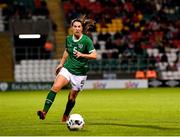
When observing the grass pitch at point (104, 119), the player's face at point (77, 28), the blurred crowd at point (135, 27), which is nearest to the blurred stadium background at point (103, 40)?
the blurred crowd at point (135, 27)

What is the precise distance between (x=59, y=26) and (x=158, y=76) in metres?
5.47

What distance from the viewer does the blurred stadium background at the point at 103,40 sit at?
2423 cm

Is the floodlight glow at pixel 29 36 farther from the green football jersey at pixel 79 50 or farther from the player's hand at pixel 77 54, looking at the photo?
the player's hand at pixel 77 54

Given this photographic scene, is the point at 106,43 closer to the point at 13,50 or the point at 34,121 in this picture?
the point at 13,50

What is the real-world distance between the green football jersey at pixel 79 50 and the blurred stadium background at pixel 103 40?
1297 cm

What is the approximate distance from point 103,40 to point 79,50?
1599 cm

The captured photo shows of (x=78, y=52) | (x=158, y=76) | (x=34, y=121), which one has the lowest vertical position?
(x=158, y=76)

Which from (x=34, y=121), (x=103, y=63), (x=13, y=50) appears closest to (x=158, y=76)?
(x=103, y=63)

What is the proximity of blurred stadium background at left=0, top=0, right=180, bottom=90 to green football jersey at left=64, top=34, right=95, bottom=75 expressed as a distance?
13.0 m

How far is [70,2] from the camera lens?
2727 cm

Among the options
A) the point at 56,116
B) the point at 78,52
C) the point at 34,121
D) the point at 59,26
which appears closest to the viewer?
the point at 78,52

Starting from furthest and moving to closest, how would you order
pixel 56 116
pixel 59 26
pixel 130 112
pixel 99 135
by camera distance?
pixel 59 26, pixel 130 112, pixel 56 116, pixel 99 135

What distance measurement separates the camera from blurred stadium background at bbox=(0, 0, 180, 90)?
24234mm

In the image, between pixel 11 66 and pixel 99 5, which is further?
pixel 99 5
